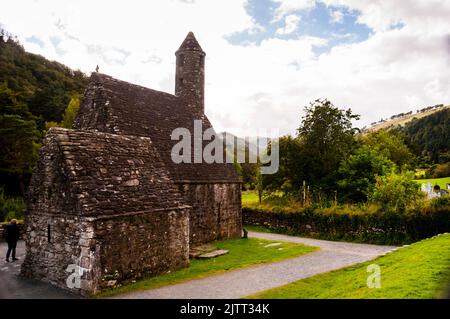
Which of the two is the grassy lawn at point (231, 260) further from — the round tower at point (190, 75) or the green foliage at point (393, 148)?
the green foliage at point (393, 148)

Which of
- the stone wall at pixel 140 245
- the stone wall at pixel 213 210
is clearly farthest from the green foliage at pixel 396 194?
the stone wall at pixel 140 245

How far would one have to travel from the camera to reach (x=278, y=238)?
2191cm

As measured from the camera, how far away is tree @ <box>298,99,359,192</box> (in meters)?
27.3

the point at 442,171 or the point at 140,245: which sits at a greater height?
the point at 442,171

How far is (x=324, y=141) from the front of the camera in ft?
91.3

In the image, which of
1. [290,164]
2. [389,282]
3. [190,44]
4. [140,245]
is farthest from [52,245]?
[290,164]

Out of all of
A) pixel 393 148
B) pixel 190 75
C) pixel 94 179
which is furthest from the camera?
pixel 393 148

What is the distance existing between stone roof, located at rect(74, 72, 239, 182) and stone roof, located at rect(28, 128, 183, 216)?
9.12 ft

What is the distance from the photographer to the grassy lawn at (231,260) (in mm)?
11430

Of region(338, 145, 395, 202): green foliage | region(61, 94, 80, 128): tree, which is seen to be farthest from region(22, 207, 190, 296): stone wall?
region(61, 94, 80, 128): tree

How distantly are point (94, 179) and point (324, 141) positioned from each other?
21.0m

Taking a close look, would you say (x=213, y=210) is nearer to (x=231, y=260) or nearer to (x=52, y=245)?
(x=231, y=260)

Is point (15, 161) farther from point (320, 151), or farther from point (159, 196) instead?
point (320, 151)
